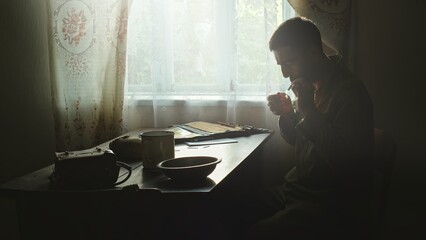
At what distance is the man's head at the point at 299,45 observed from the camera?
1.33 metres

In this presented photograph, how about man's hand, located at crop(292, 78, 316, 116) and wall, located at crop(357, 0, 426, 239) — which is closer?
man's hand, located at crop(292, 78, 316, 116)

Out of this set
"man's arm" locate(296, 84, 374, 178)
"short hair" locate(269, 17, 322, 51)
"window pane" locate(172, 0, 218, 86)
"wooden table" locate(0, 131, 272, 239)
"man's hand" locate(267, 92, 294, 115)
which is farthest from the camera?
"window pane" locate(172, 0, 218, 86)

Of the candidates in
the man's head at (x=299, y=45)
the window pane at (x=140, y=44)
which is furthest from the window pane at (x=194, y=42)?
the man's head at (x=299, y=45)

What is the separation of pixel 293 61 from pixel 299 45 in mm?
54

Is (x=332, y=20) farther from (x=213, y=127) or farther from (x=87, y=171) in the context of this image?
(x=87, y=171)

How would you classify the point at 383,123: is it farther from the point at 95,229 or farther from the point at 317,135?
the point at 95,229

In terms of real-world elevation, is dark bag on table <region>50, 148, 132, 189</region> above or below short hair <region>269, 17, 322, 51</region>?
below

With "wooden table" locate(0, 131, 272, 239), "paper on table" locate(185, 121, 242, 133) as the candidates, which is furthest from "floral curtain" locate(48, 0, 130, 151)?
Answer: "wooden table" locate(0, 131, 272, 239)

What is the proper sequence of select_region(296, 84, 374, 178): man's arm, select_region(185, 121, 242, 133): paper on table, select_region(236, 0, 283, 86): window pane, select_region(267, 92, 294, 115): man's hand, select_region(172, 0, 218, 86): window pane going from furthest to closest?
select_region(172, 0, 218, 86): window pane → select_region(236, 0, 283, 86): window pane → select_region(185, 121, 242, 133): paper on table → select_region(267, 92, 294, 115): man's hand → select_region(296, 84, 374, 178): man's arm

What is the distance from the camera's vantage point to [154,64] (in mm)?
2033

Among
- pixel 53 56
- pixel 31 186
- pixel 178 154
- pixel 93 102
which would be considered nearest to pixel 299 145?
pixel 178 154

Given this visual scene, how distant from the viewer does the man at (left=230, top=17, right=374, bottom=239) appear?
1167mm

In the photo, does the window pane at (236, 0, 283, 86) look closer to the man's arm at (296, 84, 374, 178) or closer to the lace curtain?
the lace curtain

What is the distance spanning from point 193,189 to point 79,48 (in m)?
1.33
